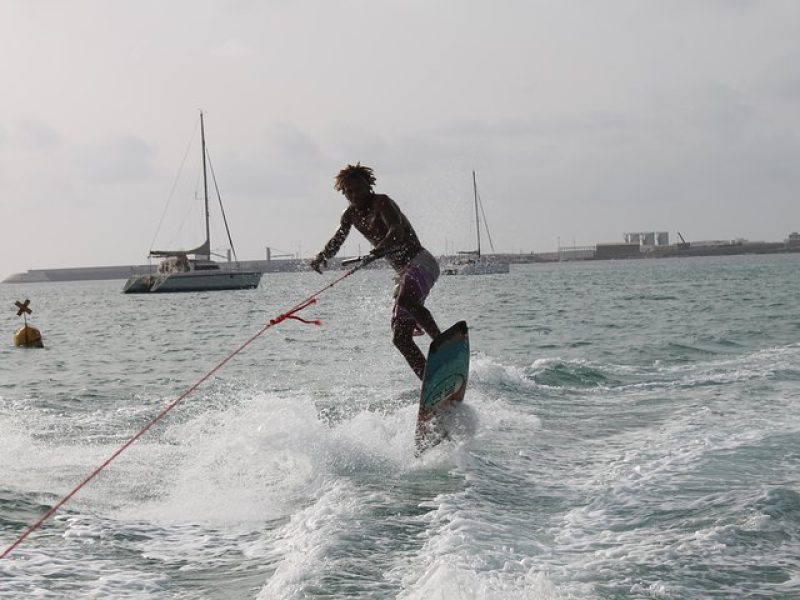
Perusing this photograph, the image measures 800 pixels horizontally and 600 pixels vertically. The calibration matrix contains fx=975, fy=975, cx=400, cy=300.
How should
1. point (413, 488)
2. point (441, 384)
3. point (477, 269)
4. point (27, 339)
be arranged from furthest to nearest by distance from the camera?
point (477, 269), point (27, 339), point (441, 384), point (413, 488)

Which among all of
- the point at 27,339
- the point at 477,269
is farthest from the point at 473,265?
the point at 27,339

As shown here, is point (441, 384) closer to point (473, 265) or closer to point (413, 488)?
point (413, 488)

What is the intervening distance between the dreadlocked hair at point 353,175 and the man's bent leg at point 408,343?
1317 mm

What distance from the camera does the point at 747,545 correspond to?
5477 mm

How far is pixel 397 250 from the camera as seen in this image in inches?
355

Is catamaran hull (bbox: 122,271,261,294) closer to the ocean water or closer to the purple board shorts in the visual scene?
the ocean water

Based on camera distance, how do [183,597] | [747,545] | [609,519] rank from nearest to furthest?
[183,597]
[747,545]
[609,519]

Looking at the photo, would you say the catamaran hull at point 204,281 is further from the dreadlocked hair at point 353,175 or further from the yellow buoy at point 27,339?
the dreadlocked hair at point 353,175

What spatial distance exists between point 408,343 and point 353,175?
5.39 feet

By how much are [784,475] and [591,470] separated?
1466mm

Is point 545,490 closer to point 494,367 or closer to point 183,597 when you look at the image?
point 183,597

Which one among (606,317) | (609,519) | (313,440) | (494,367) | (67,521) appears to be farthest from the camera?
(606,317)

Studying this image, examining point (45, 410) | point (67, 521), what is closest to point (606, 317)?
point (45, 410)

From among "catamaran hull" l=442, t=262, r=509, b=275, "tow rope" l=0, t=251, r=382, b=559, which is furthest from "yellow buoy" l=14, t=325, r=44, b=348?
"catamaran hull" l=442, t=262, r=509, b=275
